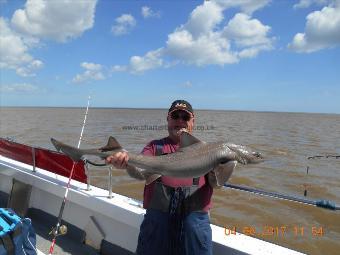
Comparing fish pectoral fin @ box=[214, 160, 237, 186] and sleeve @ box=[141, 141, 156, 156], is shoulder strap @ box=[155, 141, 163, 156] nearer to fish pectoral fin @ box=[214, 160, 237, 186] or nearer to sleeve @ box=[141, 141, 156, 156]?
sleeve @ box=[141, 141, 156, 156]

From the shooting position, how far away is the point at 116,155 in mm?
3674

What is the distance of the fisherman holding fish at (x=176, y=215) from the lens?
3.58 meters

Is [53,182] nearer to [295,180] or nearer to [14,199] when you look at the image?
[14,199]

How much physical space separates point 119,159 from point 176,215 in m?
0.75

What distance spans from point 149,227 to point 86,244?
7.61 ft

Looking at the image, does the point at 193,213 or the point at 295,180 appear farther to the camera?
the point at 295,180

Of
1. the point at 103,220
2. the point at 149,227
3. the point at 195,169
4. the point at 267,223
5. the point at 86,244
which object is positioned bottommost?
the point at 267,223

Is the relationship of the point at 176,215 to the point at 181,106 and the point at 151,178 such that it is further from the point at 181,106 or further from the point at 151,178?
the point at 181,106

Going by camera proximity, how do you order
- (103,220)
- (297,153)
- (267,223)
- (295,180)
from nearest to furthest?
(103,220) < (267,223) < (295,180) < (297,153)

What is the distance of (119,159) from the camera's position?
3.66 metres

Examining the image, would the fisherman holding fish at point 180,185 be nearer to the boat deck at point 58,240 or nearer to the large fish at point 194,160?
the large fish at point 194,160

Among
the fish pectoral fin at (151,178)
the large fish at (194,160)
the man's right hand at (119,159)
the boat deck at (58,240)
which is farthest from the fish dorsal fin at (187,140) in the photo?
the boat deck at (58,240)

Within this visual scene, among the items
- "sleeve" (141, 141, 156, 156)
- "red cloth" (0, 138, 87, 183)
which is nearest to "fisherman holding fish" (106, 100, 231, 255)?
"sleeve" (141, 141, 156, 156)

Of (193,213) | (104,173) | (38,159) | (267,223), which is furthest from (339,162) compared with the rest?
(193,213)
